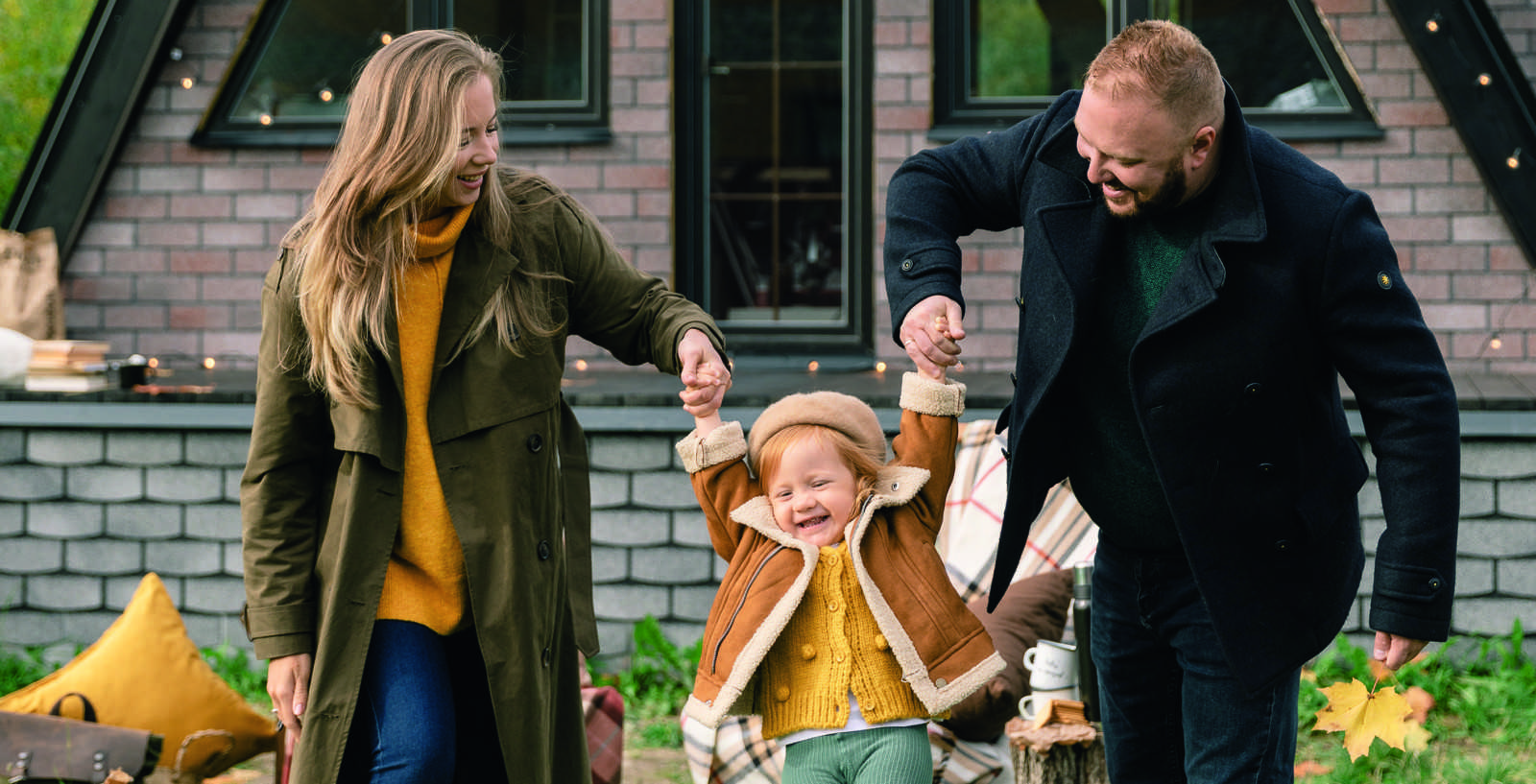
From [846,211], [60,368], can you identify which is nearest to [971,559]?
[846,211]

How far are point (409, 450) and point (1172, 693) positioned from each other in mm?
1514

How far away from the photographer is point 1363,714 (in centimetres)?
319

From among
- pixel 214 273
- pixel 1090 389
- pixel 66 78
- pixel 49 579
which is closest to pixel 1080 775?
pixel 1090 389

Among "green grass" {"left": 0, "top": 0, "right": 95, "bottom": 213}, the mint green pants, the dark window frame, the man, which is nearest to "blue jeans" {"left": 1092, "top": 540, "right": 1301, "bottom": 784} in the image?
the man

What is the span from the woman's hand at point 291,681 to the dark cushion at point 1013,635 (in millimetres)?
1738

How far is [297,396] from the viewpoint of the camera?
2635 millimetres

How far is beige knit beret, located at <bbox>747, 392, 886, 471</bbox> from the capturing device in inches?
127

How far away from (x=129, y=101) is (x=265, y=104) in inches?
22.9

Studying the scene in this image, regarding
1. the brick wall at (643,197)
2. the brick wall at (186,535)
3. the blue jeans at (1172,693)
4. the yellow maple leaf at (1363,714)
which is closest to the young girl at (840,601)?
the blue jeans at (1172,693)

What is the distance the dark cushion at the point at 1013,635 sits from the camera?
3.79 m

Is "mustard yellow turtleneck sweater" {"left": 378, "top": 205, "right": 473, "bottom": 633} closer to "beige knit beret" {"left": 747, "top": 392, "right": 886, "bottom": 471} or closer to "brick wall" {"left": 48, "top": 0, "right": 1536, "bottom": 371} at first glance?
"beige knit beret" {"left": 747, "top": 392, "right": 886, "bottom": 471}

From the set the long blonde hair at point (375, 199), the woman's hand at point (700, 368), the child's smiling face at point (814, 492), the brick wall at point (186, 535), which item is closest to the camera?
the long blonde hair at point (375, 199)

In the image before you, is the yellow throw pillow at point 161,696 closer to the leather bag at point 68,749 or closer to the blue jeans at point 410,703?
the leather bag at point 68,749

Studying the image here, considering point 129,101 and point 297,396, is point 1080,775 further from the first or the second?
point 129,101
